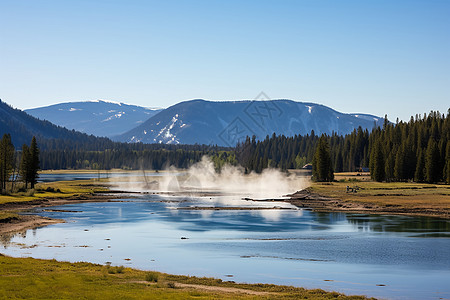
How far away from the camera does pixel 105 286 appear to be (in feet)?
99.8

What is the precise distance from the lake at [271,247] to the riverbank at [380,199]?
295 inches

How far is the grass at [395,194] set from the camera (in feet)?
305

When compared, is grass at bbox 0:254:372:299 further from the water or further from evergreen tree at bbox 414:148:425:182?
evergreen tree at bbox 414:148:425:182

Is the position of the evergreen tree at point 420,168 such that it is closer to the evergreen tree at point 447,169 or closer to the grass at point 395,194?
the evergreen tree at point 447,169

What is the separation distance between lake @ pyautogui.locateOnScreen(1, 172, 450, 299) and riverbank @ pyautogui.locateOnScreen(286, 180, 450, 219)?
750 centimetres

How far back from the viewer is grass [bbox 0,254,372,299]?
1094 inches

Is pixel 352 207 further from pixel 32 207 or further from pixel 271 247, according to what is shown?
pixel 32 207

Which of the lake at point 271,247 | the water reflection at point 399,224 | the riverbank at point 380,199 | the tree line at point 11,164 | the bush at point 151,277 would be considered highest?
the tree line at point 11,164

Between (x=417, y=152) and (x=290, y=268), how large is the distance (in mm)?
112067

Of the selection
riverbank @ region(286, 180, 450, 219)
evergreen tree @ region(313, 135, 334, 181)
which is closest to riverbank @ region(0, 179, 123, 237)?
riverbank @ region(286, 180, 450, 219)

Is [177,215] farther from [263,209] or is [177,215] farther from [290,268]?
[290,268]

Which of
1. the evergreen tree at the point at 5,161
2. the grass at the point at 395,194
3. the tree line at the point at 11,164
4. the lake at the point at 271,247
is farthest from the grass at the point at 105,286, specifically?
the tree line at the point at 11,164

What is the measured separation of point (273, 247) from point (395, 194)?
209ft

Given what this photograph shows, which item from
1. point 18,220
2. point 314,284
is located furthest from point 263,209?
point 314,284
